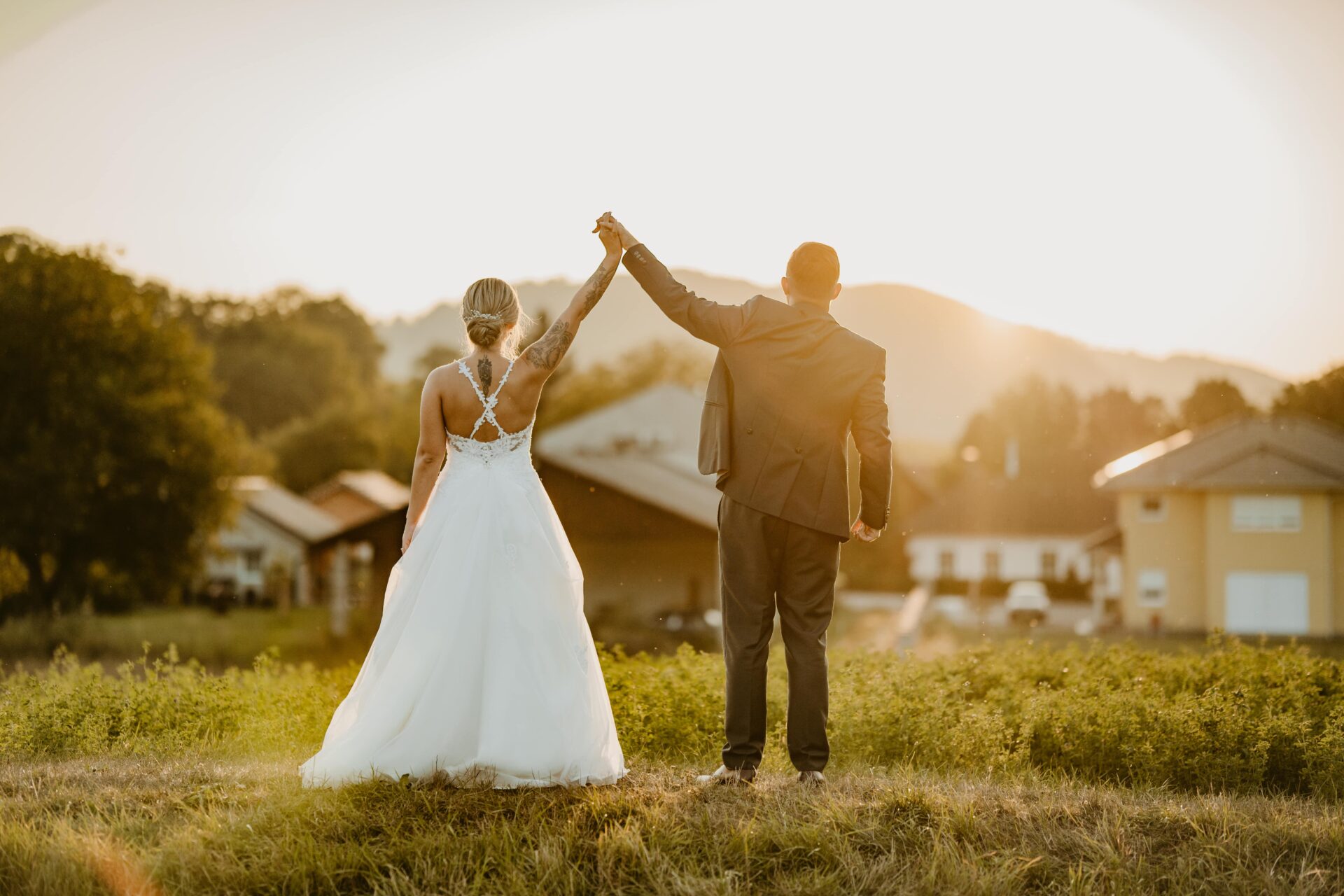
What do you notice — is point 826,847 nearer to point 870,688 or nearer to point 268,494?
point 870,688

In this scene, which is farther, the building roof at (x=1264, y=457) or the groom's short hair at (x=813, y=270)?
the building roof at (x=1264, y=457)

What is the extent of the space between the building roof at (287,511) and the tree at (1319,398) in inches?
1744

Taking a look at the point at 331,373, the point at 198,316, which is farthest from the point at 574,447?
the point at 198,316

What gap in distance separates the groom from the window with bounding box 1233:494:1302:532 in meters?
37.5

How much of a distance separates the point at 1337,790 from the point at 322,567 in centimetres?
4905

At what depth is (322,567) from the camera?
51.8 m

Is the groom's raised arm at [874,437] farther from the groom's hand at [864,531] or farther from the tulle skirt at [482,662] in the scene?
the tulle skirt at [482,662]

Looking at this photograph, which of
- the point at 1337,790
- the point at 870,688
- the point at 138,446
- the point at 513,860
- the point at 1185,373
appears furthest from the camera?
the point at 1185,373

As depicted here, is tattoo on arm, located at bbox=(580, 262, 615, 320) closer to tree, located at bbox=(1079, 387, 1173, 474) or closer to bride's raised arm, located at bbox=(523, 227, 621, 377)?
bride's raised arm, located at bbox=(523, 227, 621, 377)

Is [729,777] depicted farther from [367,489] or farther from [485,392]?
[367,489]

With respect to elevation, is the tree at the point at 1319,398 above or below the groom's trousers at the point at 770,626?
above

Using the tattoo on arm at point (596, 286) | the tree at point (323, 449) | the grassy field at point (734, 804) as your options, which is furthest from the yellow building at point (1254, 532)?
the tree at point (323, 449)

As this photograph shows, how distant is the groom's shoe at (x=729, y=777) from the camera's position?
5461 millimetres

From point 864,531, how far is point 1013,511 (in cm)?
6539
